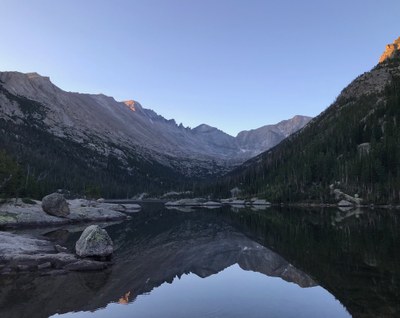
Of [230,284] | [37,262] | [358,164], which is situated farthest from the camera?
[358,164]

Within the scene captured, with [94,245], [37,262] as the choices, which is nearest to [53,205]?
[94,245]

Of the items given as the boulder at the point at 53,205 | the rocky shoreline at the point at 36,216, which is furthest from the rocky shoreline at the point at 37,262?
the boulder at the point at 53,205

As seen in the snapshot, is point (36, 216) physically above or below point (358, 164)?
below

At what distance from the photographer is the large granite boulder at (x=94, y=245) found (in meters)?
40.7

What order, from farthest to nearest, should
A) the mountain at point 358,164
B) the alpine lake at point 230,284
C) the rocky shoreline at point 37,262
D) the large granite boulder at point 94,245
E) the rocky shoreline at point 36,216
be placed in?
the mountain at point 358,164 → the rocky shoreline at point 36,216 → the large granite boulder at point 94,245 → the rocky shoreline at point 37,262 → the alpine lake at point 230,284

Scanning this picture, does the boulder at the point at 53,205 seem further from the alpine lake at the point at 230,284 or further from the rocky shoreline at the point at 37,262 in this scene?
the rocky shoreline at the point at 37,262

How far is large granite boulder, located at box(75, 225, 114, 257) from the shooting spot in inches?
1602

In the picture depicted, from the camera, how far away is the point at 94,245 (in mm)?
40938

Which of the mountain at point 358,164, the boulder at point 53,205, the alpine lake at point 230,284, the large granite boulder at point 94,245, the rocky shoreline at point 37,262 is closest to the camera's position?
the alpine lake at point 230,284

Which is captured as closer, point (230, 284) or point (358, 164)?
point (230, 284)

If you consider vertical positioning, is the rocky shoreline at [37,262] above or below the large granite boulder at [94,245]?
below

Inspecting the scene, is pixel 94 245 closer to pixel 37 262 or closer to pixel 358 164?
pixel 37 262

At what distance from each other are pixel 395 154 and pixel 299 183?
157 ft

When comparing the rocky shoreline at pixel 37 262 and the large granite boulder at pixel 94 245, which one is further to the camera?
the large granite boulder at pixel 94 245
